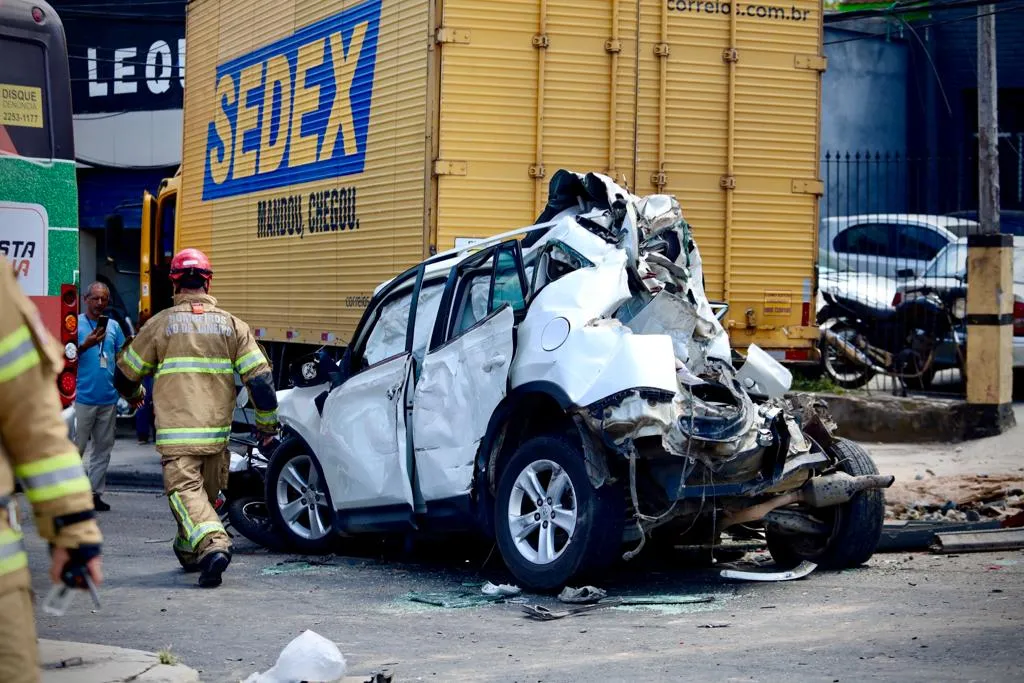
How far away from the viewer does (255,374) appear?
834cm

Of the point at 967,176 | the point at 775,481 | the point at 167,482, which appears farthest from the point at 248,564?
the point at 967,176

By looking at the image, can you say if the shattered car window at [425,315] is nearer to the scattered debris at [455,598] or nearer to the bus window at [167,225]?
the scattered debris at [455,598]

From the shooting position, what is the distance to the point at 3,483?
3.47 metres

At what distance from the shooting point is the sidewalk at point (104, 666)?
539 cm

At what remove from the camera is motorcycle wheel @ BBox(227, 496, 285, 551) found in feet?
30.4

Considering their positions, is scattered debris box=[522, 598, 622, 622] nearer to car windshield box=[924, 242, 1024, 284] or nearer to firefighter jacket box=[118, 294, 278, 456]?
firefighter jacket box=[118, 294, 278, 456]

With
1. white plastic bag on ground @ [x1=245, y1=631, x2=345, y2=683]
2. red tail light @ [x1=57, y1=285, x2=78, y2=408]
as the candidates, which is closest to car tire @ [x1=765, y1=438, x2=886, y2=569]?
white plastic bag on ground @ [x1=245, y1=631, x2=345, y2=683]

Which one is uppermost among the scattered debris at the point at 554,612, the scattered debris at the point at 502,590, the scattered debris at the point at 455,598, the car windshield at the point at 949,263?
the car windshield at the point at 949,263

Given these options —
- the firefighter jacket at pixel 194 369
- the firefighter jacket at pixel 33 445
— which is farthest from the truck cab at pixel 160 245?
the firefighter jacket at pixel 33 445

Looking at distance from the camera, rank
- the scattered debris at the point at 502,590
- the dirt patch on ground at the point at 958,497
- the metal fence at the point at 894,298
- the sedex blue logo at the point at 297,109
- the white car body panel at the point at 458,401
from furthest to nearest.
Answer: the metal fence at the point at 894,298
the sedex blue logo at the point at 297,109
the dirt patch on ground at the point at 958,497
the white car body panel at the point at 458,401
the scattered debris at the point at 502,590

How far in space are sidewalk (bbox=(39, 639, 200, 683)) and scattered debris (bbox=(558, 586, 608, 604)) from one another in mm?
2120

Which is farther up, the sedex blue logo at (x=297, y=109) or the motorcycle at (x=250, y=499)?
the sedex blue logo at (x=297, y=109)

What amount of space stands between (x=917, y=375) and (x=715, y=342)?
783 cm

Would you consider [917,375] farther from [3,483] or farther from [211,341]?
[3,483]
